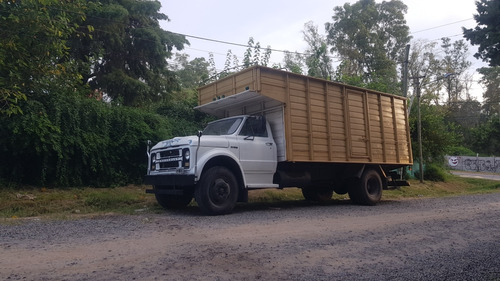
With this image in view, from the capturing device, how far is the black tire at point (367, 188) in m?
11.0

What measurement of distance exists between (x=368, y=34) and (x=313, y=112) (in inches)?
1108

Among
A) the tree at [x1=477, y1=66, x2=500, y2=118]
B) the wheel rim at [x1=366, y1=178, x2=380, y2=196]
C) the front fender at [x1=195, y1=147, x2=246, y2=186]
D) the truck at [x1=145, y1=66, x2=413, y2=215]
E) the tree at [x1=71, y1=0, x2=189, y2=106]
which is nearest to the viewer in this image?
the front fender at [x1=195, y1=147, x2=246, y2=186]

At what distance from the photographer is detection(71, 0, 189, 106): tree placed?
15.3 metres

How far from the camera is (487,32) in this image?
5.88m

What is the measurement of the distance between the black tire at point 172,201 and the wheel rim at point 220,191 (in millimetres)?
1297

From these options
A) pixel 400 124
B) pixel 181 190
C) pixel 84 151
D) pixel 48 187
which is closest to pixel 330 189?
pixel 400 124

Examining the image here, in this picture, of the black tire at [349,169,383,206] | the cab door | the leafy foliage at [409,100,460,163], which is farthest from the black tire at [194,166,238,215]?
the leafy foliage at [409,100,460,163]

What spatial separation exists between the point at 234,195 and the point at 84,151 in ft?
16.5

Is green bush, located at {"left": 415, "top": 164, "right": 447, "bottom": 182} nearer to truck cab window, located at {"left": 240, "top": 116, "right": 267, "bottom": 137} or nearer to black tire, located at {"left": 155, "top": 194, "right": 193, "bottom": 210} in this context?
truck cab window, located at {"left": 240, "top": 116, "right": 267, "bottom": 137}

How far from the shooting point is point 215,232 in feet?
20.3

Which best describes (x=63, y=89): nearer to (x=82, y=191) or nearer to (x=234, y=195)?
(x=82, y=191)

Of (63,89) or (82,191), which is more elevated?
(63,89)

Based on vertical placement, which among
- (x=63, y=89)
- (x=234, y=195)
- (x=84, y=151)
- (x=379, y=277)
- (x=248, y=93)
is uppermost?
(x=63, y=89)

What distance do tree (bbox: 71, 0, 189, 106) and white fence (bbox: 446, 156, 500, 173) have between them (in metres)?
33.1
